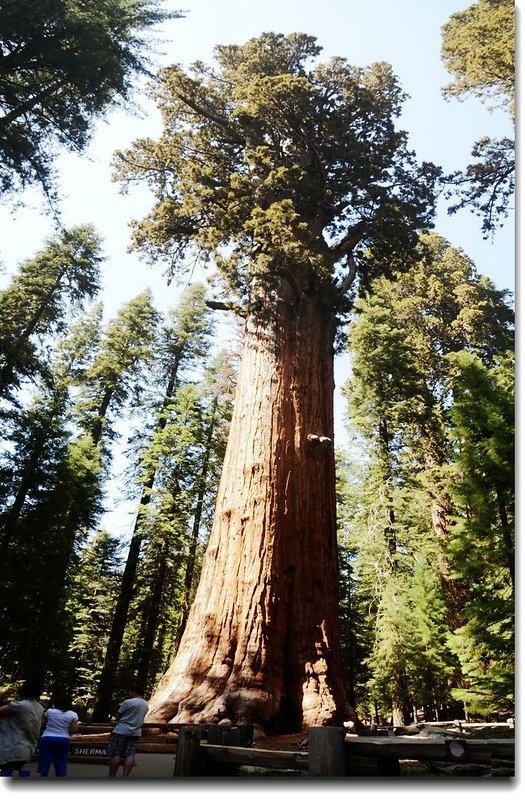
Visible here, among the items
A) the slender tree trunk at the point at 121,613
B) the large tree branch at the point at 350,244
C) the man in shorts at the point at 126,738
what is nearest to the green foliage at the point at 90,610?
the slender tree trunk at the point at 121,613

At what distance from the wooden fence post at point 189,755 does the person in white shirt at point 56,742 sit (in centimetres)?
93

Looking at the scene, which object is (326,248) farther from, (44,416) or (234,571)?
(44,416)

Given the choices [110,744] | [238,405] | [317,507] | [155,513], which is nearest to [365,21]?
[238,405]

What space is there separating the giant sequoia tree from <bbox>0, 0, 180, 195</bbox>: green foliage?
1.33 meters

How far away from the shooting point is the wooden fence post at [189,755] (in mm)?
2861

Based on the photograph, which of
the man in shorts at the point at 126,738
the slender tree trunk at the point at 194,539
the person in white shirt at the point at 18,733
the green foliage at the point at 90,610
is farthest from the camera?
the green foliage at the point at 90,610

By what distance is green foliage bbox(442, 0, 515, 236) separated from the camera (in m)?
7.09

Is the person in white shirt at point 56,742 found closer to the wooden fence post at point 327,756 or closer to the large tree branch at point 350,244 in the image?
the wooden fence post at point 327,756

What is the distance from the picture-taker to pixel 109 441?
1354 cm

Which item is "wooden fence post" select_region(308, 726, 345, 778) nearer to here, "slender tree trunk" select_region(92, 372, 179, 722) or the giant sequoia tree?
the giant sequoia tree

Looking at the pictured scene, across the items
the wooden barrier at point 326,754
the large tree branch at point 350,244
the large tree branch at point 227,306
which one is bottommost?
the wooden barrier at point 326,754

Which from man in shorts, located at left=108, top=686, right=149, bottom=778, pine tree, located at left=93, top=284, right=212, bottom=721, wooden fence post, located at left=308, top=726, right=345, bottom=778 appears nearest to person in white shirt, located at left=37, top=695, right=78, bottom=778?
man in shorts, located at left=108, top=686, right=149, bottom=778

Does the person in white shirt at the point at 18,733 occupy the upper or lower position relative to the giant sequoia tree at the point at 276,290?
lower

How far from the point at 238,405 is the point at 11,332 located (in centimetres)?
439
